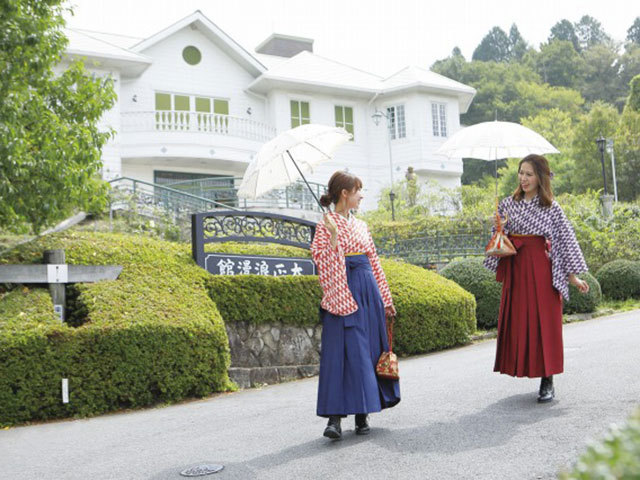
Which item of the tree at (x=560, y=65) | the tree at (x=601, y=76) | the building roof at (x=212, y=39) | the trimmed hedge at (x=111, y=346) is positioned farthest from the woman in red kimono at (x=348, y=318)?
the tree at (x=560, y=65)

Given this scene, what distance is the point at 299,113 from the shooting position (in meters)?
27.8

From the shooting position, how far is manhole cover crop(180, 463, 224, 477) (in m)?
4.53

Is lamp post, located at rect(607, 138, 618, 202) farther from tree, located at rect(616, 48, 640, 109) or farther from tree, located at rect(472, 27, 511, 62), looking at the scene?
tree, located at rect(472, 27, 511, 62)

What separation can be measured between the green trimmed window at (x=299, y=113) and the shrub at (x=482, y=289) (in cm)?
1499

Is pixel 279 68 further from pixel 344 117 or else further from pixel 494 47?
pixel 494 47

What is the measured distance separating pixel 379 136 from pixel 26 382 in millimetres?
23543

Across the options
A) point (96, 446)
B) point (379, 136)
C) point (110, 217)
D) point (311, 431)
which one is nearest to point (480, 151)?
point (311, 431)

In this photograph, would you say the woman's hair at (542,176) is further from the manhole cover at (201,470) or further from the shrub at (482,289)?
the shrub at (482,289)

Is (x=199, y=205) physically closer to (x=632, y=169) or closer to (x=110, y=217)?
(x=110, y=217)

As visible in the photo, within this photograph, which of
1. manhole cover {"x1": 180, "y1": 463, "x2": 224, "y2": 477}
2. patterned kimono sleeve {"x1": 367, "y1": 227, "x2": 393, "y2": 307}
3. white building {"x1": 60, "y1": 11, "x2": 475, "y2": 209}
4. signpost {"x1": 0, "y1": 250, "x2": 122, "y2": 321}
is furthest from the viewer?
white building {"x1": 60, "y1": 11, "x2": 475, "y2": 209}

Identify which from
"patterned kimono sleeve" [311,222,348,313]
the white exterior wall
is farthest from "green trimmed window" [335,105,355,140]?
"patterned kimono sleeve" [311,222,348,313]

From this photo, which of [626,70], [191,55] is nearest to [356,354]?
[191,55]

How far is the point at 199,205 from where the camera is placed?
18.2 m

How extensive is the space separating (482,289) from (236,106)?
16.1 m
